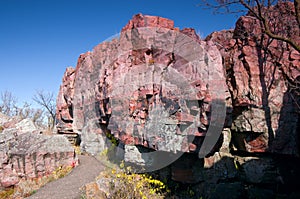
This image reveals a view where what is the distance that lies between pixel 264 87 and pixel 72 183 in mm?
5807

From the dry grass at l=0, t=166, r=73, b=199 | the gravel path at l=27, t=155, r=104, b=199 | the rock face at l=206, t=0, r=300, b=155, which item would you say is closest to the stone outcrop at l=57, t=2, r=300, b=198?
the rock face at l=206, t=0, r=300, b=155

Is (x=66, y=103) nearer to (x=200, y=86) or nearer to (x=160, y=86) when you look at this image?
(x=160, y=86)

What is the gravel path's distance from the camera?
17.4 feet

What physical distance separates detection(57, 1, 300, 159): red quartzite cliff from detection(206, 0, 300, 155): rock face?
2 centimetres

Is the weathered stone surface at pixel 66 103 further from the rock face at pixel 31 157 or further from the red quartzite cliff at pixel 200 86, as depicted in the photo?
the red quartzite cliff at pixel 200 86

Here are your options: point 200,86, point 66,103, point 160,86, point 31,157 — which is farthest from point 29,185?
point 66,103

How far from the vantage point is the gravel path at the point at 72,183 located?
530cm

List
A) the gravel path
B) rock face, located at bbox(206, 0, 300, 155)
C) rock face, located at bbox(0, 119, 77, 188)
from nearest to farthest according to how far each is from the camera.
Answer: rock face, located at bbox(206, 0, 300, 155) → the gravel path → rock face, located at bbox(0, 119, 77, 188)

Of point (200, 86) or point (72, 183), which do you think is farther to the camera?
point (72, 183)

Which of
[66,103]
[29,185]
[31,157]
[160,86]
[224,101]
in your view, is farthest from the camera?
[66,103]

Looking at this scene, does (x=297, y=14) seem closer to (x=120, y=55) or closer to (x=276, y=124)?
(x=276, y=124)

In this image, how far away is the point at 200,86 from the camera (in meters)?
4.78

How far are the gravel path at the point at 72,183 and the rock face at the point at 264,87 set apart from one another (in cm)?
446

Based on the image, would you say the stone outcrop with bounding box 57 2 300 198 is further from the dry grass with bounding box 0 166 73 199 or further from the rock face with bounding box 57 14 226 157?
the dry grass with bounding box 0 166 73 199
